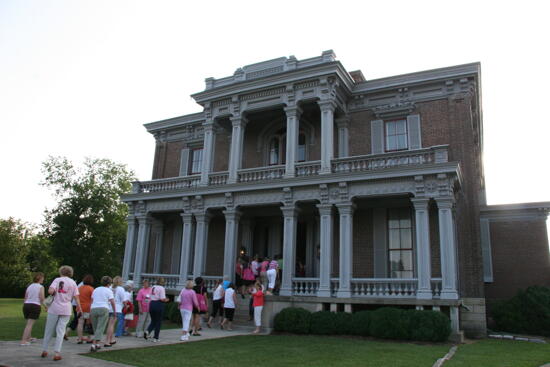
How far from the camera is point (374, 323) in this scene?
547 inches

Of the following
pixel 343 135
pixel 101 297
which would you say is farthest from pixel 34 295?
pixel 343 135

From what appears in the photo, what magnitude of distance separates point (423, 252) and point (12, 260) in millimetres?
44837

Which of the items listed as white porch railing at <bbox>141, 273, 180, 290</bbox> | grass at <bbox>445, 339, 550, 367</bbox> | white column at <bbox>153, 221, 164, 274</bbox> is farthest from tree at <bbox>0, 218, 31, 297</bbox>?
grass at <bbox>445, 339, 550, 367</bbox>

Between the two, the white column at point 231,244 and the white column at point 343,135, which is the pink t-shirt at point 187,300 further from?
the white column at point 343,135

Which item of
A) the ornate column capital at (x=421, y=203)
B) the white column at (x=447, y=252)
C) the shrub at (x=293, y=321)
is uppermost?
the ornate column capital at (x=421, y=203)

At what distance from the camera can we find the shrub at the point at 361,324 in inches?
562

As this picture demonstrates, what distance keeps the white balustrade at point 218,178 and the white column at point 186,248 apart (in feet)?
5.89

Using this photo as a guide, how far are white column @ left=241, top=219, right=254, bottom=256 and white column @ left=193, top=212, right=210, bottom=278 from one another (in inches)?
83.7

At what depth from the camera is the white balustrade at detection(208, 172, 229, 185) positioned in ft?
66.1

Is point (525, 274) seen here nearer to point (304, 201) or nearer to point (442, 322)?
point (442, 322)

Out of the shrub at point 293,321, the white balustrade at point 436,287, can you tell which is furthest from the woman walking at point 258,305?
the white balustrade at point 436,287

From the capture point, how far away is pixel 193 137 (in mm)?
24906

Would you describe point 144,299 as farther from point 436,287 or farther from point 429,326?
point 436,287

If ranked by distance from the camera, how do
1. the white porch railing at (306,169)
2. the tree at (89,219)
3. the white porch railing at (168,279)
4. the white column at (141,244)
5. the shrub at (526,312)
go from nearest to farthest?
the shrub at (526,312) → the white porch railing at (306,169) → the white porch railing at (168,279) → the white column at (141,244) → the tree at (89,219)
